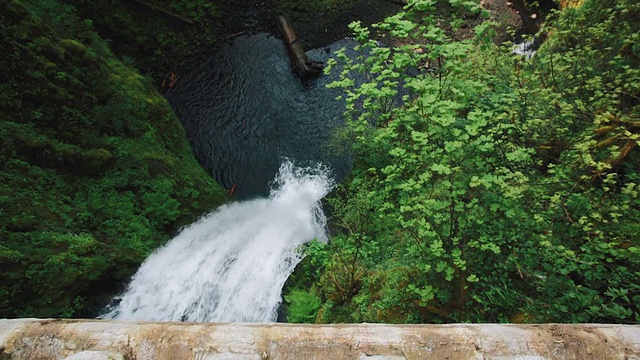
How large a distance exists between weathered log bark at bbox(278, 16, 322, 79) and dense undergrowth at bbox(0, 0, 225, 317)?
431 centimetres


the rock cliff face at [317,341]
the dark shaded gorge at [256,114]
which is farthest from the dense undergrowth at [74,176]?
the rock cliff face at [317,341]

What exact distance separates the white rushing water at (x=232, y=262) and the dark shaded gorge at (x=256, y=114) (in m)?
0.74

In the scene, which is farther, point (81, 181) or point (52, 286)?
point (81, 181)

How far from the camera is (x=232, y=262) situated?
693 cm

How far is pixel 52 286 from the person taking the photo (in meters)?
5.34

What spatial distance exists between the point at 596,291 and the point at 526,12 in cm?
884

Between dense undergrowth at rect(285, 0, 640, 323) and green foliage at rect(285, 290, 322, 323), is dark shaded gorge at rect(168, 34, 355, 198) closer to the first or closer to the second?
green foliage at rect(285, 290, 322, 323)

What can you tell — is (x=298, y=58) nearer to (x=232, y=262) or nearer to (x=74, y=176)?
(x=232, y=262)

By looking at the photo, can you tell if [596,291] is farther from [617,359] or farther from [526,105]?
[526,105]

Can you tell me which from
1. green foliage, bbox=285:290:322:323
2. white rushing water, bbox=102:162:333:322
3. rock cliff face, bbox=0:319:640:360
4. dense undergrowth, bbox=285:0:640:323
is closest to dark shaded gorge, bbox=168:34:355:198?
white rushing water, bbox=102:162:333:322

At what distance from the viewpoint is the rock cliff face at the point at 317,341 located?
99.3 inches

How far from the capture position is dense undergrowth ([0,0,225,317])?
5.40 m

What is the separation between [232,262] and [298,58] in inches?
265

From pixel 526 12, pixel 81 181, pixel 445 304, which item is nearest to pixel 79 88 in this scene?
pixel 81 181
